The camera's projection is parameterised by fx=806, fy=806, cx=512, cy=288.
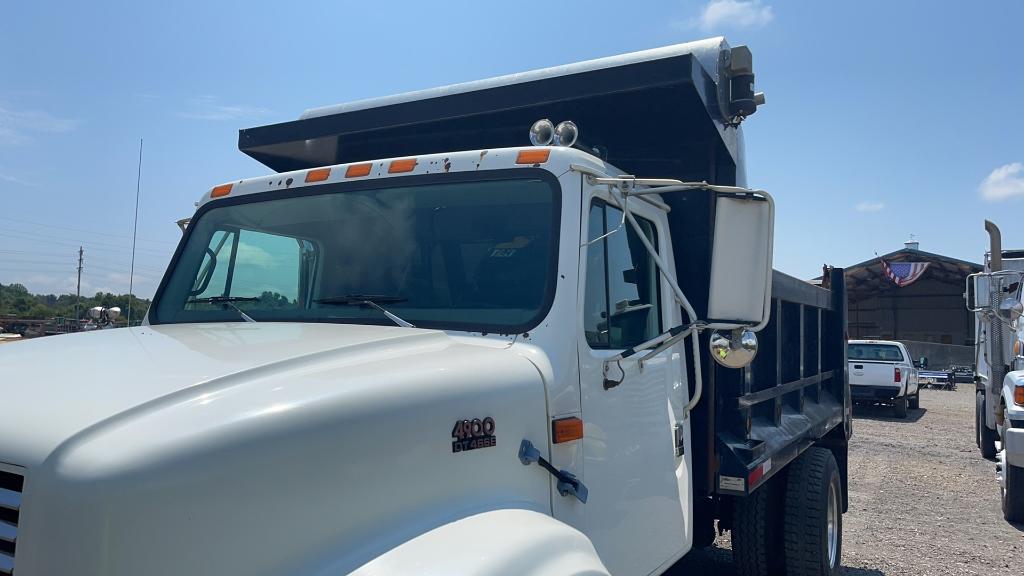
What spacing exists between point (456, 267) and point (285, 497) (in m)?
1.28

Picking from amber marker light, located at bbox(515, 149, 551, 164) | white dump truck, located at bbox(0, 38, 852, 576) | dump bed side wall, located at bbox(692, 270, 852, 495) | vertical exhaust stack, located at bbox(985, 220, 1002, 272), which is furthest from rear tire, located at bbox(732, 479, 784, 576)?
vertical exhaust stack, located at bbox(985, 220, 1002, 272)

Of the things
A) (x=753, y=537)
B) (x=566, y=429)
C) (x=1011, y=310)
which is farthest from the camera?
(x=1011, y=310)

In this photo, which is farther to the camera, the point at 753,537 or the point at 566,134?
the point at 753,537

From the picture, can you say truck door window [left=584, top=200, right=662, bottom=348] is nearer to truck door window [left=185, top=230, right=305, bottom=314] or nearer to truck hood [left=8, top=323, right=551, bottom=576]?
truck hood [left=8, top=323, right=551, bottom=576]

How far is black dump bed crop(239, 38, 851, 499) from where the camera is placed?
3596mm

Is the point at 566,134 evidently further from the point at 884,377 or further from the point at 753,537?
the point at 884,377

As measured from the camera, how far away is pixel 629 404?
2.93 metres

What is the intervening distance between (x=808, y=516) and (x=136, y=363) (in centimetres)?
390

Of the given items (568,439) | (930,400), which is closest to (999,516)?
(568,439)

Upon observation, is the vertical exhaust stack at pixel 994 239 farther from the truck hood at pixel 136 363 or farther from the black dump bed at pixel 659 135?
the truck hood at pixel 136 363

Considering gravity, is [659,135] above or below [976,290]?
above

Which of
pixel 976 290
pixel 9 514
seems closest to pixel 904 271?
pixel 976 290

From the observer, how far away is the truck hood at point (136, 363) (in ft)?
5.42

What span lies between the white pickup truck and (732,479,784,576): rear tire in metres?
12.9
